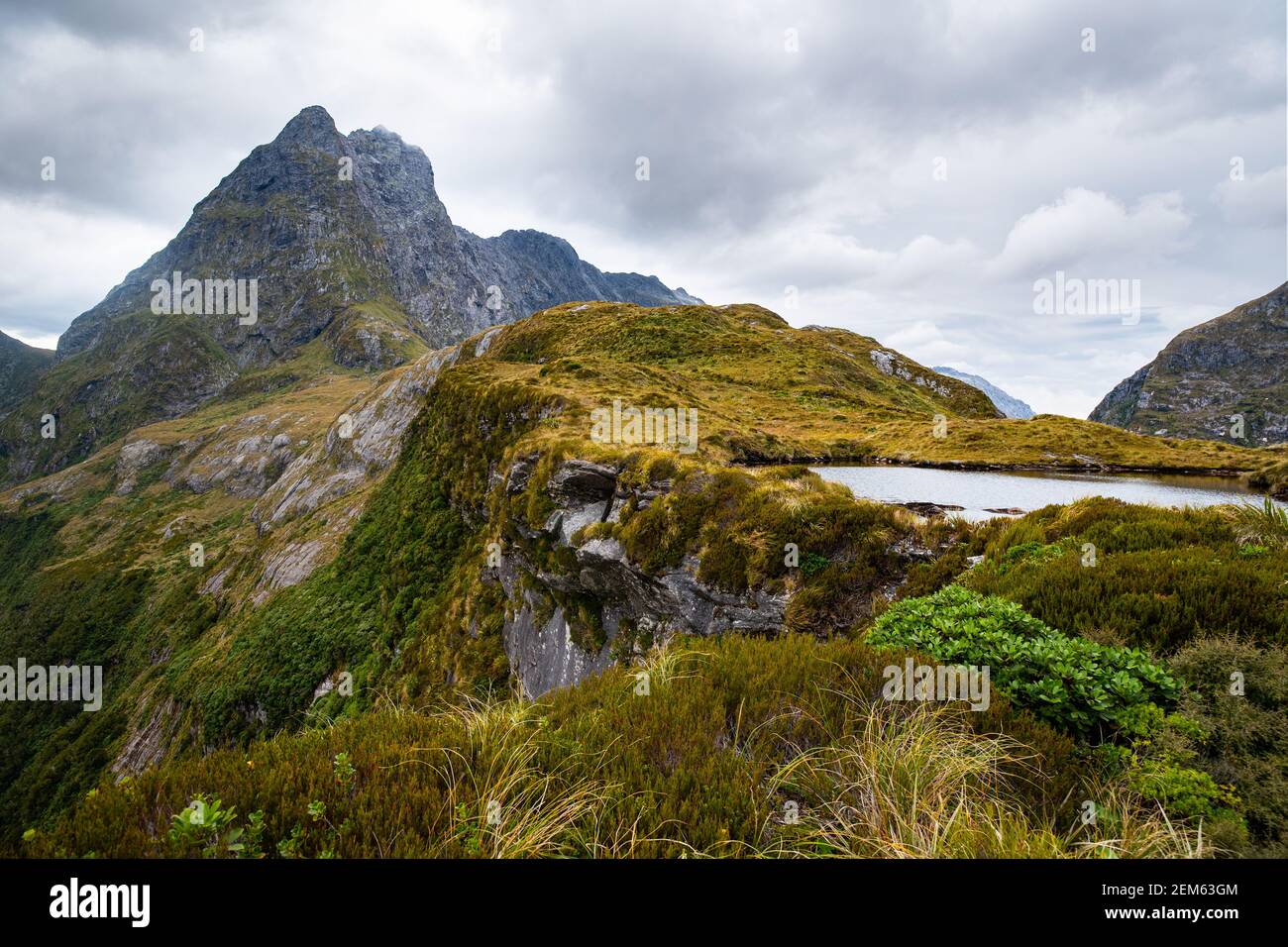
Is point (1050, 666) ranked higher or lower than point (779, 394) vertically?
lower

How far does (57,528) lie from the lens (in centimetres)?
14900

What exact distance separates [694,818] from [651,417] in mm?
23381

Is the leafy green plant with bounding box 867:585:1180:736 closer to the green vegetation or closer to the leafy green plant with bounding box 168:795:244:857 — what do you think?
the green vegetation

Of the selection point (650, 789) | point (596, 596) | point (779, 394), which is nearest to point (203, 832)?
point (650, 789)

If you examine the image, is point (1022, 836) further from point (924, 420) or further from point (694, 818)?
point (924, 420)

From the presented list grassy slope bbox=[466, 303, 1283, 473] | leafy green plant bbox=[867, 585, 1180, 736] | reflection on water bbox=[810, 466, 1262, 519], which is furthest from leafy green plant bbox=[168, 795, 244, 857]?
grassy slope bbox=[466, 303, 1283, 473]

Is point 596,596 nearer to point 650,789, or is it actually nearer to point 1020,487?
point 650,789

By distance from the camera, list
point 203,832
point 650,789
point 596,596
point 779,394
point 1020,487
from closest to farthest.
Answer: point 203,832 < point 650,789 < point 596,596 < point 1020,487 < point 779,394

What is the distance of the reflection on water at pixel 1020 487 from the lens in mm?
19031

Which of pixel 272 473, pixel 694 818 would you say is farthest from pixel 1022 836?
pixel 272 473

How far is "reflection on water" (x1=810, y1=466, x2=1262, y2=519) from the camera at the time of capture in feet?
62.4

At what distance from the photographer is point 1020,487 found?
23.1 metres

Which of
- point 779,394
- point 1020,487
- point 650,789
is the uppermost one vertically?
point 779,394

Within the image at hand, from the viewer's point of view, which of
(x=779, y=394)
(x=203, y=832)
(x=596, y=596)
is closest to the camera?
(x=203, y=832)
